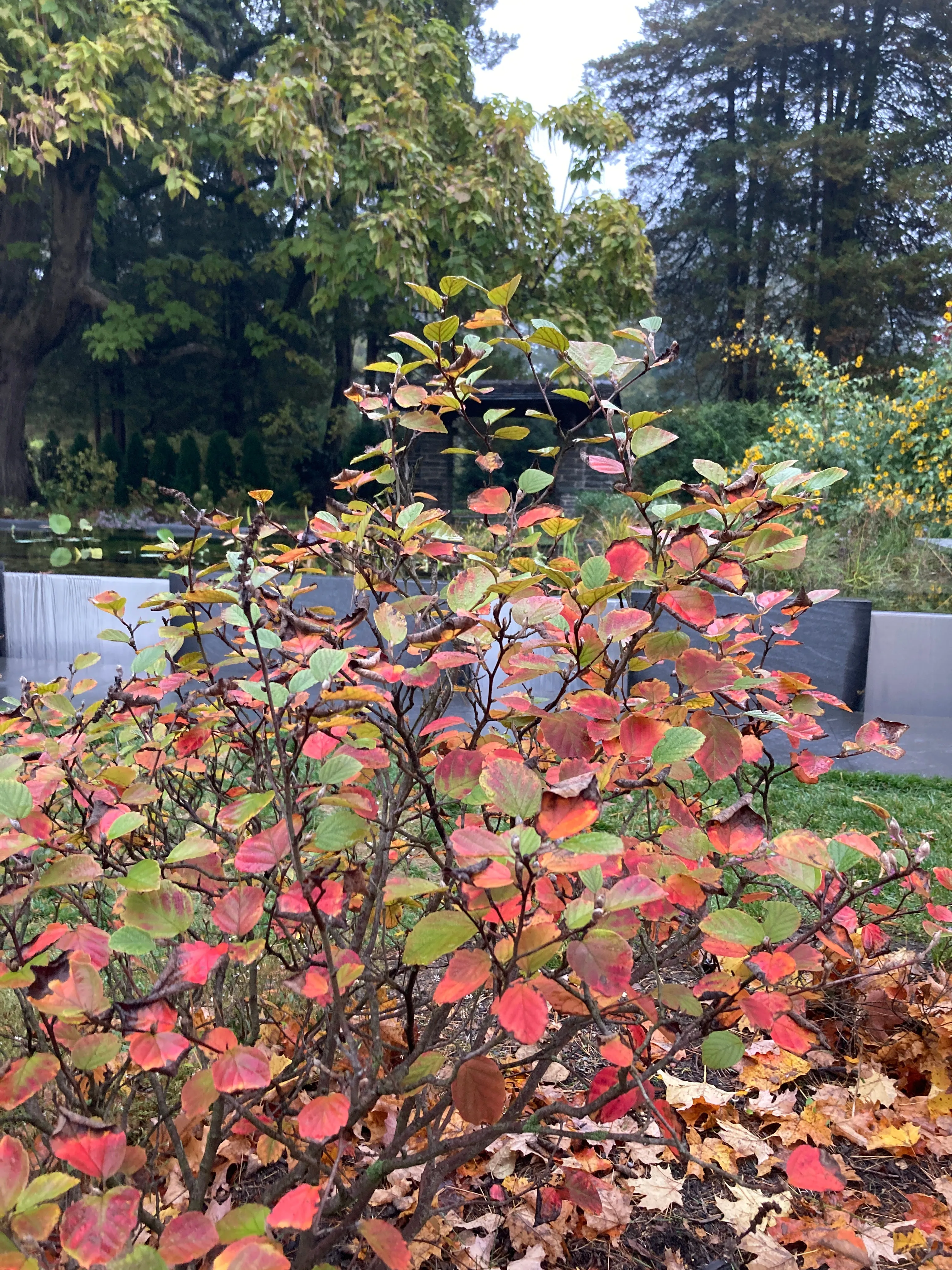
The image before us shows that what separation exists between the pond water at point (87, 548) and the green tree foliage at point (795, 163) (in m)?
13.9

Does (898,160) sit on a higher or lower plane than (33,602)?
higher

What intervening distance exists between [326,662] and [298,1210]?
0.51 metres

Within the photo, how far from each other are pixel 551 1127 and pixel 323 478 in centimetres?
1665

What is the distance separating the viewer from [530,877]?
2.18 ft

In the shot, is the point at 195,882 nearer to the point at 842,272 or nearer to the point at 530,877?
the point at 530,877

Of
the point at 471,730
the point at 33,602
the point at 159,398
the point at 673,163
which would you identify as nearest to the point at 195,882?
the point at 471,730

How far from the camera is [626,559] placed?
3.35 ft

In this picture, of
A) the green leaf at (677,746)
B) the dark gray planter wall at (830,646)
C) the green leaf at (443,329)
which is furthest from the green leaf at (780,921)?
the dark gray planter wall at (830,646)

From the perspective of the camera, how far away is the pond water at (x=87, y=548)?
767cm

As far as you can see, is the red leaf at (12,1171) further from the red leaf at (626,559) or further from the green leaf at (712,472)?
the green leaf at (712,472)

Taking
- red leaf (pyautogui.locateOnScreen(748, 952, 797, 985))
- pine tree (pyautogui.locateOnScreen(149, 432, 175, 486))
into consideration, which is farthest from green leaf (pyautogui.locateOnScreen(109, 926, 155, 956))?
pine tree (pyautogui.locateOnScreen(149, 432, 175, 486))

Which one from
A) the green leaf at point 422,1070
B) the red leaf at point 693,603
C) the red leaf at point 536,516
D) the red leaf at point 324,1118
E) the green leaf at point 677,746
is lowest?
the green leaf at point 422,1070

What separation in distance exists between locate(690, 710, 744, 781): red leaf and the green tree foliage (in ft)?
59.9

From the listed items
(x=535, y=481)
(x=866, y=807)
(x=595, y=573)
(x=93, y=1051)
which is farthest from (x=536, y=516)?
(x=866, y=807)
